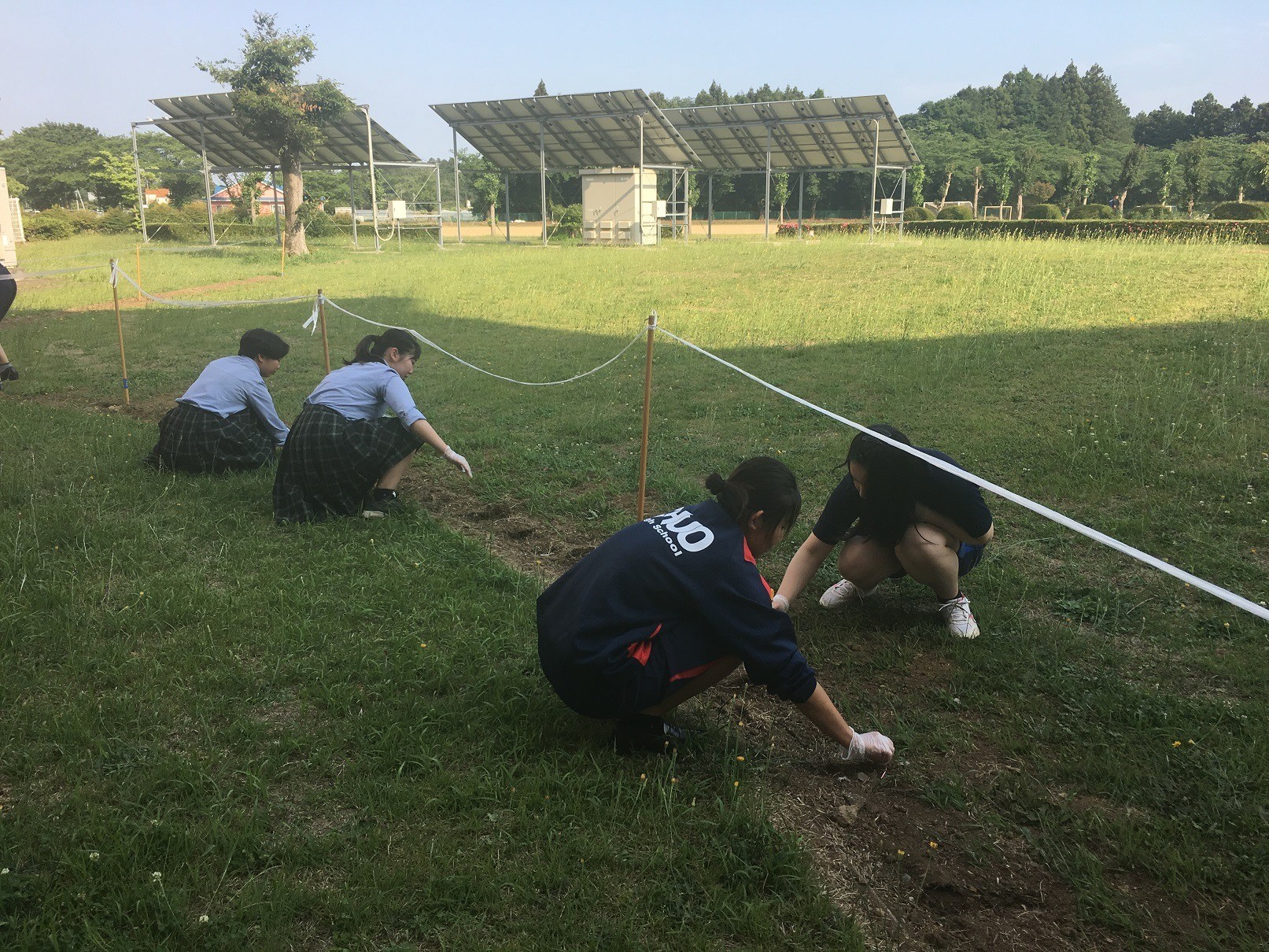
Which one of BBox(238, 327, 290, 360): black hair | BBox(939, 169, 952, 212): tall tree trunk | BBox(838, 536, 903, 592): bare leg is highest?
BBox(939, 169, 952, 212): tall tree trunk

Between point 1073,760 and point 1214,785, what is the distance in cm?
38

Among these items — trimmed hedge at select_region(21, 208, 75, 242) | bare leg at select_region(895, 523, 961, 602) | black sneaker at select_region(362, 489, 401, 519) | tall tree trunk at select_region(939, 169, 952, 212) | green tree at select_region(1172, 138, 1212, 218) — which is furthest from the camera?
tall tree trunk at select_region(939, 169, 952, 212)

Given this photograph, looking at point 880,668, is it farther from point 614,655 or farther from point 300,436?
point 300,436

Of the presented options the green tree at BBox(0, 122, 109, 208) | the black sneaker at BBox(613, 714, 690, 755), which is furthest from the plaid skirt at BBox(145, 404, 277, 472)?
the green tree at BBox(0, 122, 109, 208)

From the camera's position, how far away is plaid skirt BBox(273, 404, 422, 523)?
4.75 metres

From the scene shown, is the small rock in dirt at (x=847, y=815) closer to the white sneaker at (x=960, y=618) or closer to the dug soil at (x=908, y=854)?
the dug soil at (x=908, y=854)

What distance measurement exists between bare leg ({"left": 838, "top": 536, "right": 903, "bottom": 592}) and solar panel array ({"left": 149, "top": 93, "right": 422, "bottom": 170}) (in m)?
27.0

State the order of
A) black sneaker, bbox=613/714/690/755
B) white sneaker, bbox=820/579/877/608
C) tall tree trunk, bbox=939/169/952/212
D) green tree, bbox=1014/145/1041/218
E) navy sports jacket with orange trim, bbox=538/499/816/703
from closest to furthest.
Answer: navy sports jacket with orange trim, bbox=538/499/816/703 → black sneaker, bbox=613/714/690/755 → white sneaker, bbox=820/579/877/608 → green tree, bbox=1014/145/1041/218 → tall tree trunk, bbox=939/169/952/212

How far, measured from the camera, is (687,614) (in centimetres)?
259

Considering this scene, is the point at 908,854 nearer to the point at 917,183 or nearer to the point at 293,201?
the point at 293,201

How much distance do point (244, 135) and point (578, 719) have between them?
29.4 metres

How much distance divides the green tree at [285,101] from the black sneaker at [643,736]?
24.7 meters

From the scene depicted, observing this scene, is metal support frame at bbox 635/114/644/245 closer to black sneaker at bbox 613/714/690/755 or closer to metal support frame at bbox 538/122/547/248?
metal support frame at bbox 538/122/547/248

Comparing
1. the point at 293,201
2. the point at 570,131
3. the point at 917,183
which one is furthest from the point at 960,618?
the point at 917,183
